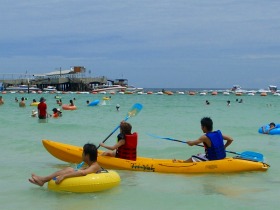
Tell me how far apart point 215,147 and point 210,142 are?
20 cm

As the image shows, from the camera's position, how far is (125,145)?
350 inches

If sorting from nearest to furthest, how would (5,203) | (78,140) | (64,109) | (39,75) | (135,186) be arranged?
(5,203) → (135,186) → (78,140) → (64,109) → (39,75)

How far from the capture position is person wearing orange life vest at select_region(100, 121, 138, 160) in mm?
8727

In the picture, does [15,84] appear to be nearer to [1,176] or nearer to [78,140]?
[78,140]

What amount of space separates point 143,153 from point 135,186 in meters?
4.35

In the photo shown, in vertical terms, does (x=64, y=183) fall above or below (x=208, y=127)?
below

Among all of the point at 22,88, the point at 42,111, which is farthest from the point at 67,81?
the point at 42,111

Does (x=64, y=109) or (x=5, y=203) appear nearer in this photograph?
(x=5, y=203)

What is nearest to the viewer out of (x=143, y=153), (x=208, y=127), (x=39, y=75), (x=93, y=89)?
(x=208, y=127)

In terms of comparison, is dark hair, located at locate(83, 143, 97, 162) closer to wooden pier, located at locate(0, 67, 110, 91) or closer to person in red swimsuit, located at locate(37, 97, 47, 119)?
person in red swimsuit, located at locate(37, 97, 47, 119)

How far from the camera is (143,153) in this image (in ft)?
39.9

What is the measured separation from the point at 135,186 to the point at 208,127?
1651 mm

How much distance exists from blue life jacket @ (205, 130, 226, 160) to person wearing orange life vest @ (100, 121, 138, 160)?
1.31 meters

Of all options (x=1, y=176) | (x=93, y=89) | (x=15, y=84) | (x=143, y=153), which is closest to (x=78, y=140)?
(x=143, y=153)
